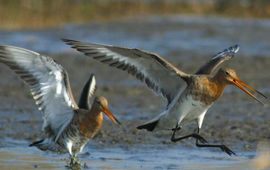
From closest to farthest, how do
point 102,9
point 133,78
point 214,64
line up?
1. point 214,64
2. point 133,78
3. point 102,9

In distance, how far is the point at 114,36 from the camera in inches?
986

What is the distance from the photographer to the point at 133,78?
58.6 ft

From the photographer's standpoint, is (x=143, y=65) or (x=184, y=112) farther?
(x=143, y=65)

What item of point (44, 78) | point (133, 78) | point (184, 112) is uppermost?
point (44, 78)

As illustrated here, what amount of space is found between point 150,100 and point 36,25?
13302mm

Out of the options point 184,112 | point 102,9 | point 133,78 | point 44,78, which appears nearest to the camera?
point 44,78

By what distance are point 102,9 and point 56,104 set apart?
874 inches

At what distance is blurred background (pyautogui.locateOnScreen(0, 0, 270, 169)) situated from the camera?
11414 millimetres

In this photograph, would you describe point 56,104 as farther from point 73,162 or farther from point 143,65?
point 143,65

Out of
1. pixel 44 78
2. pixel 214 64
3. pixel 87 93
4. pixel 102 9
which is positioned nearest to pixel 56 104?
pixel 44 78

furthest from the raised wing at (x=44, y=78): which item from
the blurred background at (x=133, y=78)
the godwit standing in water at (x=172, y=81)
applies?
the blurred background at (x=133, y=78)

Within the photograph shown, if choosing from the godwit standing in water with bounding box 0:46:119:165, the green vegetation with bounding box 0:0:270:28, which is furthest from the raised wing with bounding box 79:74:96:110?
the green vegetation with bounding box 0:0:270:28

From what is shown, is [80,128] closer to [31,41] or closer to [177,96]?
[177,96]

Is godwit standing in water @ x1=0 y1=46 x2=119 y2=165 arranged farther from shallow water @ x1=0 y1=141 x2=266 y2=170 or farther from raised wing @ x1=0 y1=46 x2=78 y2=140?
shallow water @ x1=0 y1=141 x2=266 y2=170
